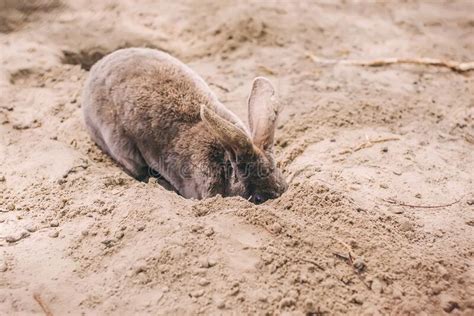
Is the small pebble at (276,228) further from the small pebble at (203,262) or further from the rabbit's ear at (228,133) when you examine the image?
the rabbit's ear at (228,133)

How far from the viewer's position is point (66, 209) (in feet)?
11.1

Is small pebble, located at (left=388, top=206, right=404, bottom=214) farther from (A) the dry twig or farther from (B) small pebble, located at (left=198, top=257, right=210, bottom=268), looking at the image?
(B) small pebble, located at (left=198, top=257, right=210, bottom=268)

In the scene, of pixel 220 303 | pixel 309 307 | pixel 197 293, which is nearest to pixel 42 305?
pixel 197 293

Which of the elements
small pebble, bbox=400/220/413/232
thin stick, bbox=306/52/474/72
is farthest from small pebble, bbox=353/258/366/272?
thin stick, bbox=306/52/474/72

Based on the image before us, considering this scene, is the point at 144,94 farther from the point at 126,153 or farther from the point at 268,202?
the point at 268,202

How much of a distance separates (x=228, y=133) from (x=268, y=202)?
1.98 feet

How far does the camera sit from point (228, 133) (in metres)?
3.17

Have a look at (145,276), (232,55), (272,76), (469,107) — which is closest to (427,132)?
(469,107)

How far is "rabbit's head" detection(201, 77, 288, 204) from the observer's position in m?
3.34

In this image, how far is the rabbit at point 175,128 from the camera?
3.54 m

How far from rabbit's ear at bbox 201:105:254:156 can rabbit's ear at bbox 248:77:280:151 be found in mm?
264

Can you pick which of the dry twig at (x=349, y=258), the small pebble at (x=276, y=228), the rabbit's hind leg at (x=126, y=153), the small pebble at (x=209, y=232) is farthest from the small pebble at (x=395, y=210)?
the rabbit's hind leg at (x=126, y=153)

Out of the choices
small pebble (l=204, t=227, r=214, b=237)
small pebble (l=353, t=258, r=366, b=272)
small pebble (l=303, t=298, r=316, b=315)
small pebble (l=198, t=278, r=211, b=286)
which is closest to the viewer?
small pebble (l=303, t=298, r=316, b=315)

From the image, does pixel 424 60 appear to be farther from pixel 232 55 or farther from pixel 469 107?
pixel 232 55
